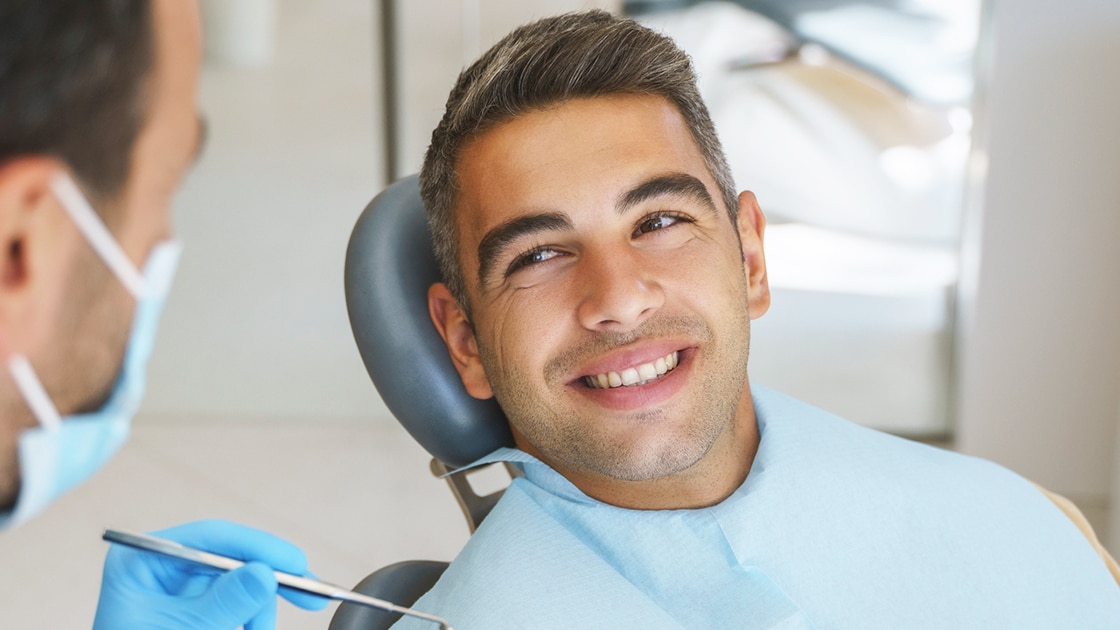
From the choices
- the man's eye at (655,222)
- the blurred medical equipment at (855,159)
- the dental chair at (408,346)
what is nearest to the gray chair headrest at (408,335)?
the dental chair at (408,346)

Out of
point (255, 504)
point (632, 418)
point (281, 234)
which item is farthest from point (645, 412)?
point (281, 234)

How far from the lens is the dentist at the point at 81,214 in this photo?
1.32ft

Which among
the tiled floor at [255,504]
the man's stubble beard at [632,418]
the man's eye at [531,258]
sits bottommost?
the tiled floor at [255,504]

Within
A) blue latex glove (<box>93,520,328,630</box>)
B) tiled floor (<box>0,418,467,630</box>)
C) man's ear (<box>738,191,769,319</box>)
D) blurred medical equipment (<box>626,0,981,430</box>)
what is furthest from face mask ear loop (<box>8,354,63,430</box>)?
blurred medical equipment (<box>626,0,981,430</box>)

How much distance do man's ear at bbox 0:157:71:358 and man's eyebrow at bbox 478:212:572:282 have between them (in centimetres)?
79

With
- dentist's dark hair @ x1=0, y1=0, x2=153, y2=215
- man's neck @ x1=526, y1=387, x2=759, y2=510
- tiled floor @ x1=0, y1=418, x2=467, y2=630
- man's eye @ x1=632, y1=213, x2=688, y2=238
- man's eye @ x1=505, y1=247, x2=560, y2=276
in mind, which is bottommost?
tiled floor @ x1=0, y1=418, x2=467, y2=630

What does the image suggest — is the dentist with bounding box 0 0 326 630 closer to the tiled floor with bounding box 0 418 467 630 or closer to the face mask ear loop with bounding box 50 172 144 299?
the face mask ear loop with bounding box 50 172 144 299

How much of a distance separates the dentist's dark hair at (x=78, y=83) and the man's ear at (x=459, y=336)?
838mm

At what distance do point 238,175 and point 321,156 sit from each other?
288 millimetres

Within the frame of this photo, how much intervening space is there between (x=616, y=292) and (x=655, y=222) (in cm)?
13

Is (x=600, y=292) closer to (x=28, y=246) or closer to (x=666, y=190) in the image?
(x=666, y=190)

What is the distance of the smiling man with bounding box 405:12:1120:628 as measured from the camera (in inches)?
46.1

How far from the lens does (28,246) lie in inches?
16.2

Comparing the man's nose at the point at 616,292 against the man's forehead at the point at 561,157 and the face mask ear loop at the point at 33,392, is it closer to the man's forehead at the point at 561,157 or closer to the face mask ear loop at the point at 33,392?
the man's forehead at the point at 561,157
